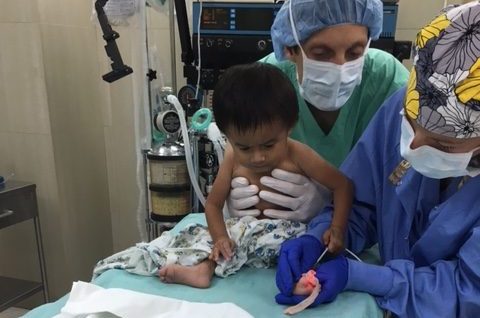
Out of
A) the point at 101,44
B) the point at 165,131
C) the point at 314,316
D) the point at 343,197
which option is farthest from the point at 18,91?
the point at 314,316

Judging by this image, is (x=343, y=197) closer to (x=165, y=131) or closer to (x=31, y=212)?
(x=165, y=131)

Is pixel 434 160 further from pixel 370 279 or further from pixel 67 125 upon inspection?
pixel 67 125

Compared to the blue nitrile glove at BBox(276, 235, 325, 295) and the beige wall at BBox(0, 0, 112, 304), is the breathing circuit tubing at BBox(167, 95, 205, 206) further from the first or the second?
the beige wall at BBox(0, 0, 112, 304)

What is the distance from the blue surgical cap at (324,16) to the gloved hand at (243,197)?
39 cm

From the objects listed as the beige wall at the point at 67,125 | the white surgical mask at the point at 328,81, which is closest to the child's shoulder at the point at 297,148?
the white surgical mask at the point at 328,81

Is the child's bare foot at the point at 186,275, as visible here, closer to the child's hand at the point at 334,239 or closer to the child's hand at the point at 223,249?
the child's hand at the point at 223,249

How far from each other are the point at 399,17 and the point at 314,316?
5.02 ft

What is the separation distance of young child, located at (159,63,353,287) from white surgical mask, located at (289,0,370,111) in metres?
0.10

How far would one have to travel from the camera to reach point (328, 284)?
875 mm

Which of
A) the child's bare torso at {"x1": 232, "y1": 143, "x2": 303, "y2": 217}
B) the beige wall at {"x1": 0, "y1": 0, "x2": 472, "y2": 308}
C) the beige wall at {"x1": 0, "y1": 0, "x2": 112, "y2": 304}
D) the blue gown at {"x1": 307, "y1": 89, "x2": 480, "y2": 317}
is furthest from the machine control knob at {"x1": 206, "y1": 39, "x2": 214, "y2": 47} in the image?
the beige wall at {"x1": 0, "y1": 0, "x2": 112, "y2": 304}

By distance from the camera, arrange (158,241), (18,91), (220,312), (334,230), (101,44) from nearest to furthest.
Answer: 1. (220,312)
2. (334,230)
3. (158,241)
4. (18,91)
5. (101,44)

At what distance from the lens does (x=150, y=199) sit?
179 centimetres

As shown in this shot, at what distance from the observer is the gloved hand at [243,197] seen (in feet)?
3.88

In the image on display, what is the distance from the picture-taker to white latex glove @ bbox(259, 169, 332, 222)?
1.16m
